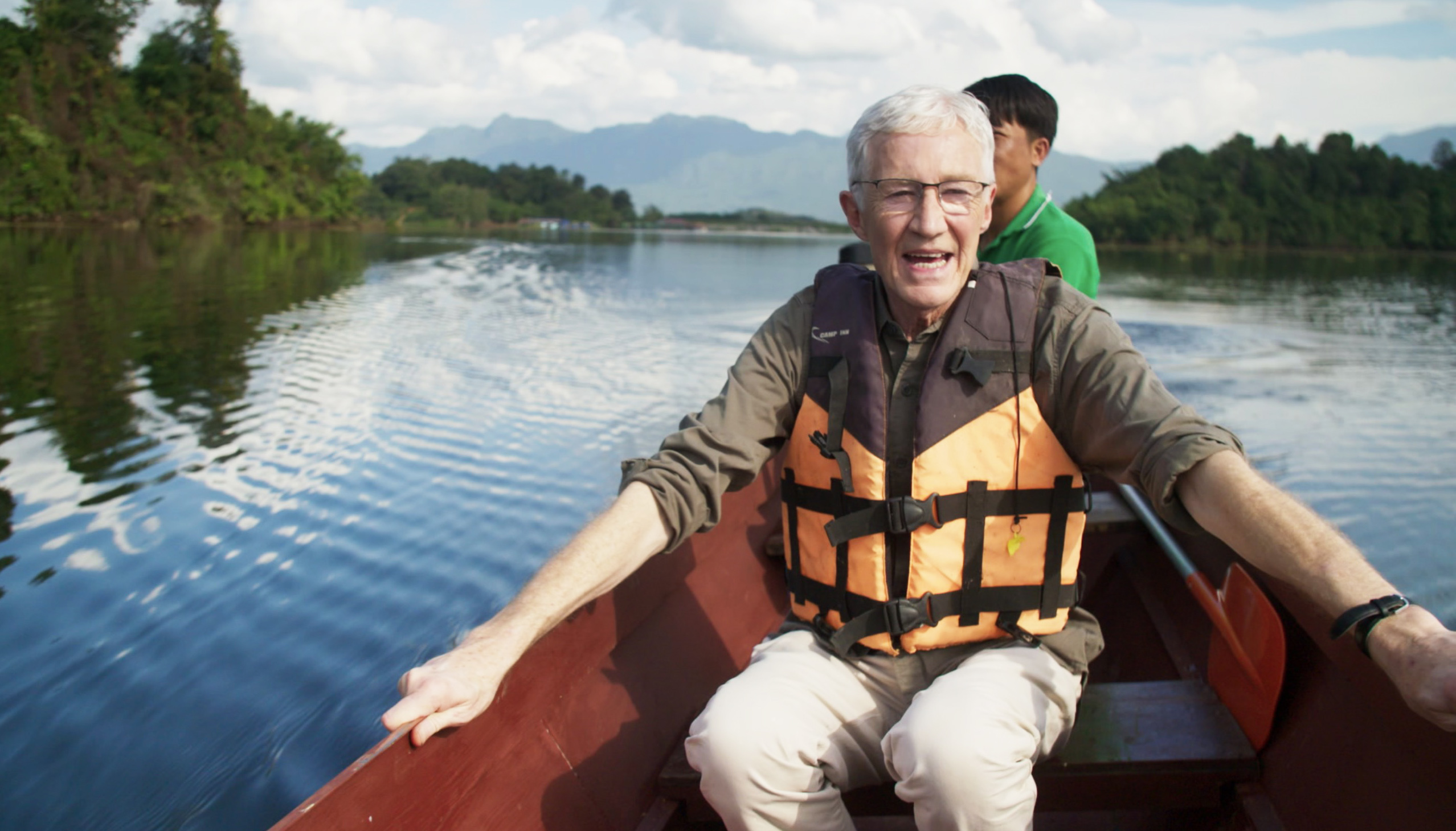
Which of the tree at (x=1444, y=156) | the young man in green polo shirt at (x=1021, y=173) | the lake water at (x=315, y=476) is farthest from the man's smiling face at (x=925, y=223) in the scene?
the tree at (x=1444, y=156)

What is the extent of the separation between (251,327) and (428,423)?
6310 millimetres

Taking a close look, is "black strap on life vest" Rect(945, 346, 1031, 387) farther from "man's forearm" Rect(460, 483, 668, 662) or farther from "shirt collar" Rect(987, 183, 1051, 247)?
"shirt collar" Rect(987, 183, 1051, 247)

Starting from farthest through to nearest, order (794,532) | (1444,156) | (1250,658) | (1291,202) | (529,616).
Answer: (1444,156)
(1291,202)
(1250,658)
(794,532)
(529,616)

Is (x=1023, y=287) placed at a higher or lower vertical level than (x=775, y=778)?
higher

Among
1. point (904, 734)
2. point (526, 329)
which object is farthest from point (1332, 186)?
point (904, 734)

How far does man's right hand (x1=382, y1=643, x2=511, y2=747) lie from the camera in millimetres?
1434

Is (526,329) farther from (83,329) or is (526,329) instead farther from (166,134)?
(166,134)

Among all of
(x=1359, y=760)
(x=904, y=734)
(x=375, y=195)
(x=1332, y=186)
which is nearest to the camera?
(x=904, y=734)

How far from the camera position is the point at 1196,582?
2.53 m

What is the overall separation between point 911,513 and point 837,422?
22 centimetres

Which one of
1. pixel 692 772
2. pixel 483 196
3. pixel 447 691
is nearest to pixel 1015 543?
pixel 692 772

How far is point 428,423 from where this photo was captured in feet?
25.2

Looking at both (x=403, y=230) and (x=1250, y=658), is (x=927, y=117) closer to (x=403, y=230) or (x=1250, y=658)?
(x=1250, y=658)

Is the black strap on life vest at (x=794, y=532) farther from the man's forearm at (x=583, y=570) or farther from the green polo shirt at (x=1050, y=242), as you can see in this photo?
the green polo shirt at (x=1050, y=242)
